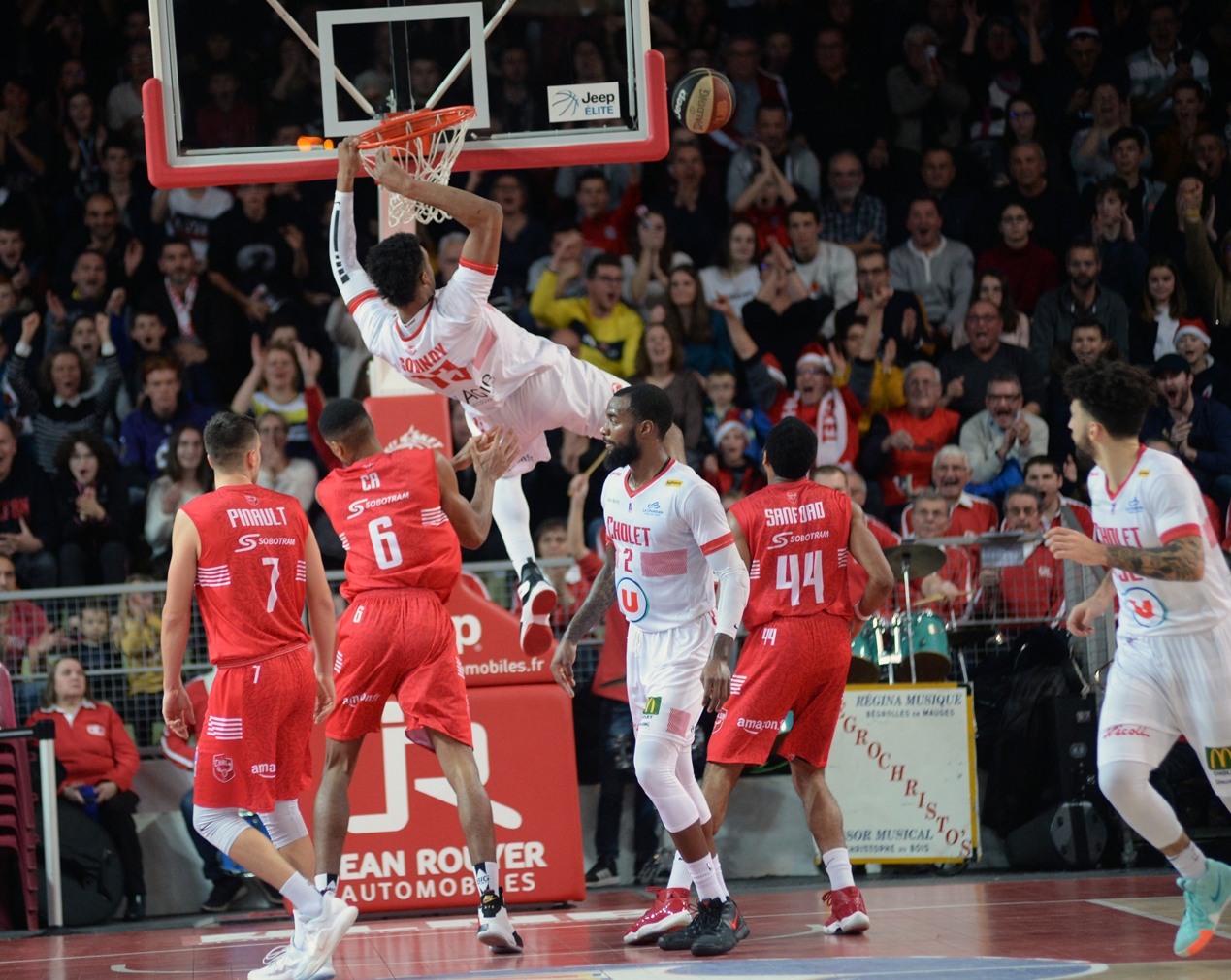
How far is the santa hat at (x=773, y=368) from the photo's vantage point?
11320 millimetres

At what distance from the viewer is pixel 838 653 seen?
7.01 metres

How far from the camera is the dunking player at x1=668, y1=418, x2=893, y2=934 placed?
22.6ft

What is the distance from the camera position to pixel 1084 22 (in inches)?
535

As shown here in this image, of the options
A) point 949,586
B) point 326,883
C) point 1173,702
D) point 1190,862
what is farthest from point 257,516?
point 949,586

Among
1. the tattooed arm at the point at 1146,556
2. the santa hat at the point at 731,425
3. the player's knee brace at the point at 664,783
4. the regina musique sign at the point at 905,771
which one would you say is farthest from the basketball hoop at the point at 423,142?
the regina musique sign at the point at 905,771

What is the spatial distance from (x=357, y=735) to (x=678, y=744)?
4.94ft

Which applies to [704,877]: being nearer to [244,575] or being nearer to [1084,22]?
[244,575]

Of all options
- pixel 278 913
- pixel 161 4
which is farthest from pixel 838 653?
pixel 161 4

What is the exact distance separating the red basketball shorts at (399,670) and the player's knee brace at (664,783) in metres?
0.90

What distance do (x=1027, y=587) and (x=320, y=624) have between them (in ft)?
16.1

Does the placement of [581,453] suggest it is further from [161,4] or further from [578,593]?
[161,4]

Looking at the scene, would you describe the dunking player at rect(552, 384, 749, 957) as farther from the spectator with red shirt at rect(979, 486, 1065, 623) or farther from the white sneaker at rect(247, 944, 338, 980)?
the spectator with red shirt at rect(979, 486, 1065, 623)

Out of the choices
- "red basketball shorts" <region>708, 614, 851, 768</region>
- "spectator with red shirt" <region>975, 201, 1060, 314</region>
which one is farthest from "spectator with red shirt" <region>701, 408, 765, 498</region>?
"red basketball shorts" <region>708, 614, 851, 768</region>

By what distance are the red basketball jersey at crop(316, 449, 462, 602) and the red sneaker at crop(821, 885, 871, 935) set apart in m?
2.37
